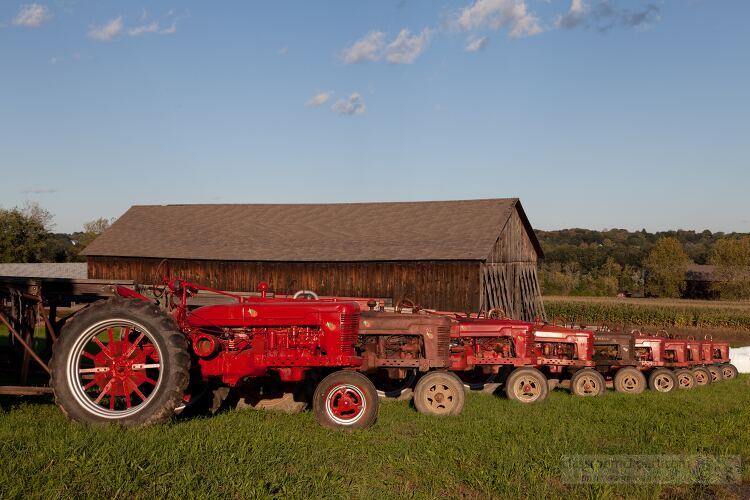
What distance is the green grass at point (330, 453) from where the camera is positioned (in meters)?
5.60

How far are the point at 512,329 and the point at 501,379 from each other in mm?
2395

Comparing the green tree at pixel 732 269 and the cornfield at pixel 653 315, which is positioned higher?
the green tree at pixel 732 269

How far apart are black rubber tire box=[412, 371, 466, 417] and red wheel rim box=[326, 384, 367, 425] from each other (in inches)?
71.1

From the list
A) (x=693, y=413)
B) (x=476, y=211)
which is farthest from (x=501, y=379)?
(x=476, y=211)

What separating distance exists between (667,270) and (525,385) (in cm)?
6516

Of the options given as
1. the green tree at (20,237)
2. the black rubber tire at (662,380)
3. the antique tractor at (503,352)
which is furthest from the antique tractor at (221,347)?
the green tree at (20,237)

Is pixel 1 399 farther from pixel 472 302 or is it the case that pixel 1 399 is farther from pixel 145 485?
pixel 472 302

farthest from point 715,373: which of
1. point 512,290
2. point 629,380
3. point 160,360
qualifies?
point 512,290

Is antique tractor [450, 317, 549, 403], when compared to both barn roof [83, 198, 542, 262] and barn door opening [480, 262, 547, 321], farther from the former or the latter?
barn roof [83, 198, 542, 262]

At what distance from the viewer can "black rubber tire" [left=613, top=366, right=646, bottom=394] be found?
14.5 meters

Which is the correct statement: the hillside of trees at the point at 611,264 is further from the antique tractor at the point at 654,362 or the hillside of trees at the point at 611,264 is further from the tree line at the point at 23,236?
the antique tractor at the point at 654,362

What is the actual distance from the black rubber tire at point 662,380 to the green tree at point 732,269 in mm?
54793

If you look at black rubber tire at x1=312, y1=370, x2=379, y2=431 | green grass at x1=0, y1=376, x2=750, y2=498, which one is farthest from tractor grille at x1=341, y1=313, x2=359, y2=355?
green grass at x1=0, y1=376, x2=750, y2=498

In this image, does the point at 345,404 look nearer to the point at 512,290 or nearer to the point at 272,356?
the point at 272,356
